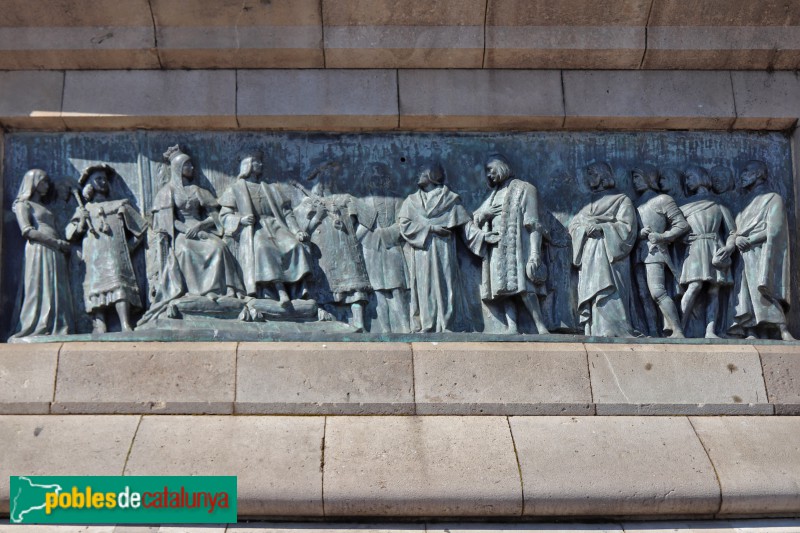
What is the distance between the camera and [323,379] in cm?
995

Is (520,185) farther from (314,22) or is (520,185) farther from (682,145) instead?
(314,22)

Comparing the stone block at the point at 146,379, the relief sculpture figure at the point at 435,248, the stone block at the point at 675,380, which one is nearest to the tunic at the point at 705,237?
the stone block at the point at 675,380

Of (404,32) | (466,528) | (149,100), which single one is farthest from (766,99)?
(149,100)

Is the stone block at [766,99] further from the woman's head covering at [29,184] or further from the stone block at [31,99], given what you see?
the woman's head covering at [29,184]

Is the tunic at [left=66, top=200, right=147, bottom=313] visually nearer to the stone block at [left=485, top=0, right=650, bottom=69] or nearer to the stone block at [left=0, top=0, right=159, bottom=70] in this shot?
the stone block at [left=0, top=0, right=159, bottom=70]

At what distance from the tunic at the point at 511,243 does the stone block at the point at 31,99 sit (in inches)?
162

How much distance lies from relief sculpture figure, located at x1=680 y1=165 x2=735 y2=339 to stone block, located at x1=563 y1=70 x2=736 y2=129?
66cm

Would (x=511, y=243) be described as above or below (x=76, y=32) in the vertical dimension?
below

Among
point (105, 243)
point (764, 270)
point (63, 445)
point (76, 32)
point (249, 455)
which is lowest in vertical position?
point (249, 455)

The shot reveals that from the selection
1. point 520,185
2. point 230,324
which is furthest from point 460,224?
point 230,324

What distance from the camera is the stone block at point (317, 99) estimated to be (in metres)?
11.1

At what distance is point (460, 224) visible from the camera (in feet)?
35.8

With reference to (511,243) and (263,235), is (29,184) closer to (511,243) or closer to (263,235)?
(263,235)

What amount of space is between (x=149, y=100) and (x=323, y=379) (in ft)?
10.7
